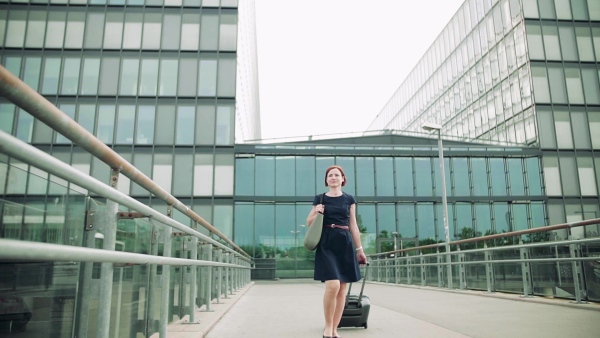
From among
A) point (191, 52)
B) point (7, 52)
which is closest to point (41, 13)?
point (7, 52)

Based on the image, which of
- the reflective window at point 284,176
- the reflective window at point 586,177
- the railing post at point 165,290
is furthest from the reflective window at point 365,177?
the railing post at point 165,290

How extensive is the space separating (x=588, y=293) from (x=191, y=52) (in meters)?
23.1

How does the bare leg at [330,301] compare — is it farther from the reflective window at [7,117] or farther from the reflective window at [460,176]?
the reflective window at [7,117]

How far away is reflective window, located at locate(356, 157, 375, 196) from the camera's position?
2680cm

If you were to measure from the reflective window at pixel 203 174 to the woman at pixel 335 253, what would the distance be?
20483 millimetres

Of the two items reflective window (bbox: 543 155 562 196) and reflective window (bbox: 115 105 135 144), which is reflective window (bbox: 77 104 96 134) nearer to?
reflective window (bbox: 115 105 135 144)

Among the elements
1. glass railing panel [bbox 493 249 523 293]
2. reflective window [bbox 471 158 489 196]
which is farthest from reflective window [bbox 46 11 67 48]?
glass railing panel [bbox 493 249 523 293]

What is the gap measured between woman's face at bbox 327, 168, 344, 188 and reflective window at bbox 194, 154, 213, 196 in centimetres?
2039

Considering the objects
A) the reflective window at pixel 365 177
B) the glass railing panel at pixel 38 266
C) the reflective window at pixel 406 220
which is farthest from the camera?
the reflective window at pixel 365 177

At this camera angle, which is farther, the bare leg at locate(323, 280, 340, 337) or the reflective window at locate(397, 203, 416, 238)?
the reflective window at locate(397, 203, 416, 238)

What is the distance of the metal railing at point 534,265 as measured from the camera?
7.01 metres

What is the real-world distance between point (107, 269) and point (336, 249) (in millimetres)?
2260

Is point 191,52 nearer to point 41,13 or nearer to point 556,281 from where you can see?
point 41,13

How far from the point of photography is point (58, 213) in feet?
7.90
